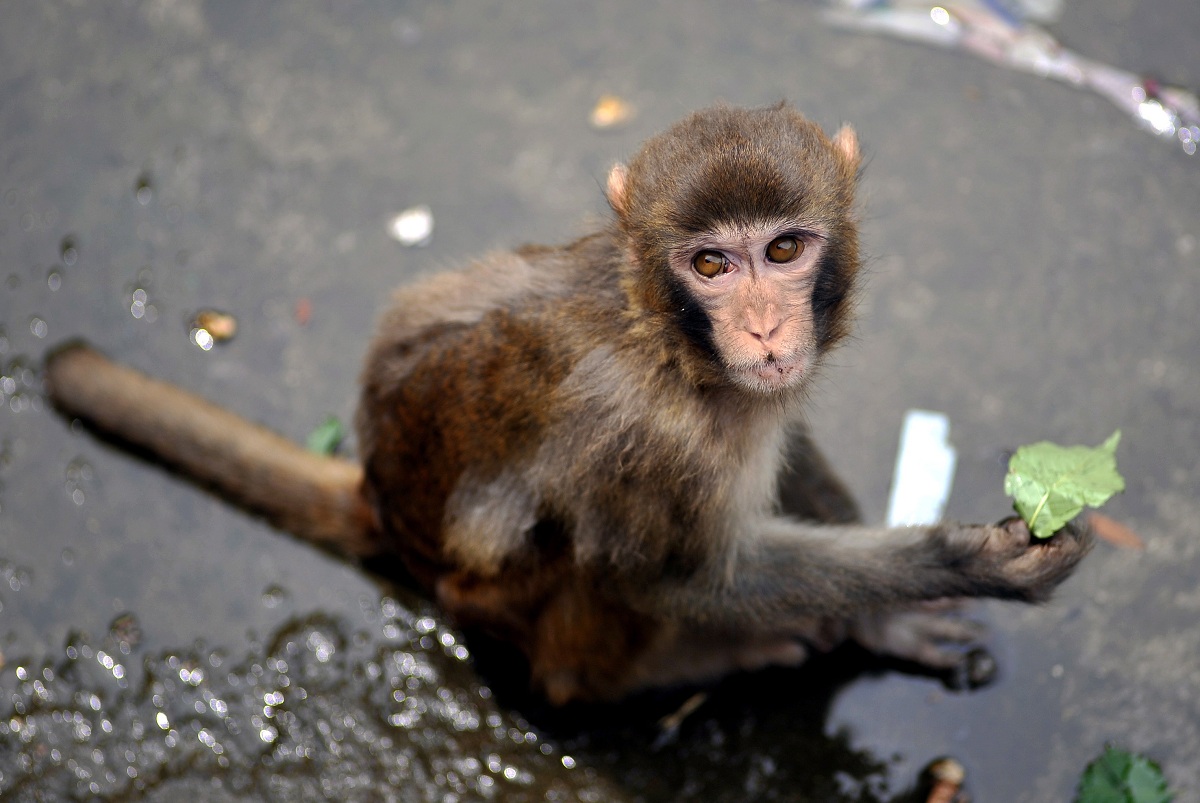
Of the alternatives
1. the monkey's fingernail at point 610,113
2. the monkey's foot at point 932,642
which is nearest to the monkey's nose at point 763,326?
the monkey's foot at point 932,642

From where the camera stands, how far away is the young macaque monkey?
3041 millimetres

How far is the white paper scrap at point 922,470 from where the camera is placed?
14.4 ft

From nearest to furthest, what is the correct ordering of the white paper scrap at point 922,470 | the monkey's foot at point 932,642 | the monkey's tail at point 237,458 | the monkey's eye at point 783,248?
the monkey's eye at point 783,248 < the monkey's foot at point 932,642 < the monkey's tail at point 237,458 < the white paper scrap at point 922,470

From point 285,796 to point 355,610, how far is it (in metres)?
0.73

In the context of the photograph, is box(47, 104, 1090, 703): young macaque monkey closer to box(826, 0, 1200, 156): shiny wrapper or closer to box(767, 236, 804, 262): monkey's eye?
box(767, 236, 804, 262): monkey's eye

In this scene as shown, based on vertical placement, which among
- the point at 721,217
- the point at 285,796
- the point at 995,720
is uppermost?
the point at 721,217

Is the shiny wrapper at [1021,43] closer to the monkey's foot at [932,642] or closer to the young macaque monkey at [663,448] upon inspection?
the young macaque monkey at [663,448]

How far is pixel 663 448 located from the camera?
324 centimetres

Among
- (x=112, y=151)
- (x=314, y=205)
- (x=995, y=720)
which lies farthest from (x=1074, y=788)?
(x=112, y=151)

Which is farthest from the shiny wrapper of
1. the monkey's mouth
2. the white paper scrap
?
the monkey's mouth

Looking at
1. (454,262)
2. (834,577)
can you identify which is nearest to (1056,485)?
(834,577)

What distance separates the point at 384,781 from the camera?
13.4ft

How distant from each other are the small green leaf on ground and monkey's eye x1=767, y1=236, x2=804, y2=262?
7.10 feet

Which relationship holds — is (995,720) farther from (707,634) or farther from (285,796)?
(285,796)
